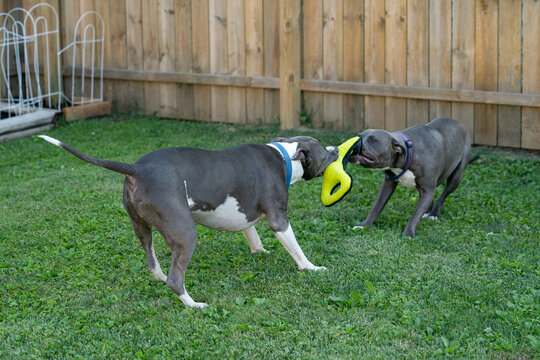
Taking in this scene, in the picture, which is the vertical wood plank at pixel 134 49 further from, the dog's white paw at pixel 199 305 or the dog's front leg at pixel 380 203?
the dog's white paw at pixel 199 305

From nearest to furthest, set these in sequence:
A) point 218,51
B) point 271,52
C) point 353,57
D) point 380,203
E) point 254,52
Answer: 1. point 380,203
2. point 353,57
3. point 271,52
4. point 254,52
5. point 218,51

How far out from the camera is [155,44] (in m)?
11.2

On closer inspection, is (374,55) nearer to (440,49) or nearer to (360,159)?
(440,49)

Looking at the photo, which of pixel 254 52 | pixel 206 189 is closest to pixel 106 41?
pixel 254 52

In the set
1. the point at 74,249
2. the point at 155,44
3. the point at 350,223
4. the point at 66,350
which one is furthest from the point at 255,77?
the point at 66,350

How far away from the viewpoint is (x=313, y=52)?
991 centimetres

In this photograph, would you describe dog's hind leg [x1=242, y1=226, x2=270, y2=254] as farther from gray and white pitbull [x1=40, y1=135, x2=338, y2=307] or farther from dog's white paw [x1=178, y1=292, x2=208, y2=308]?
dog's white paw [x1=178, y1=292, x2=208, y2=308]

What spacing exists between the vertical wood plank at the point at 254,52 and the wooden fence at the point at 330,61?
0.6 inches

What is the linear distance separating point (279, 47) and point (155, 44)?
216 centimetres

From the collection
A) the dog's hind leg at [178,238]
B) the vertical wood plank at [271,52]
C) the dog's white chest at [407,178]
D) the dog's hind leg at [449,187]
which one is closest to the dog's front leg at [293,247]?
the dog's hind leg at [178,238]

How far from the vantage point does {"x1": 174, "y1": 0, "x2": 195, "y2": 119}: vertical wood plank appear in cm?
1084

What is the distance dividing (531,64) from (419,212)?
9.73ft

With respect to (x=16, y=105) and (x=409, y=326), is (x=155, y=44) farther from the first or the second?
(x=409, y=326)

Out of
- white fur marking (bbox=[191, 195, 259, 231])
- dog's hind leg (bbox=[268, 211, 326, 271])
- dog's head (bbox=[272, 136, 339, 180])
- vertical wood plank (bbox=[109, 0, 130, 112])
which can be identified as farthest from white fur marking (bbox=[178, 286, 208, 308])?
vertical wood plank (bbox=[109, 0, 130, 112])
